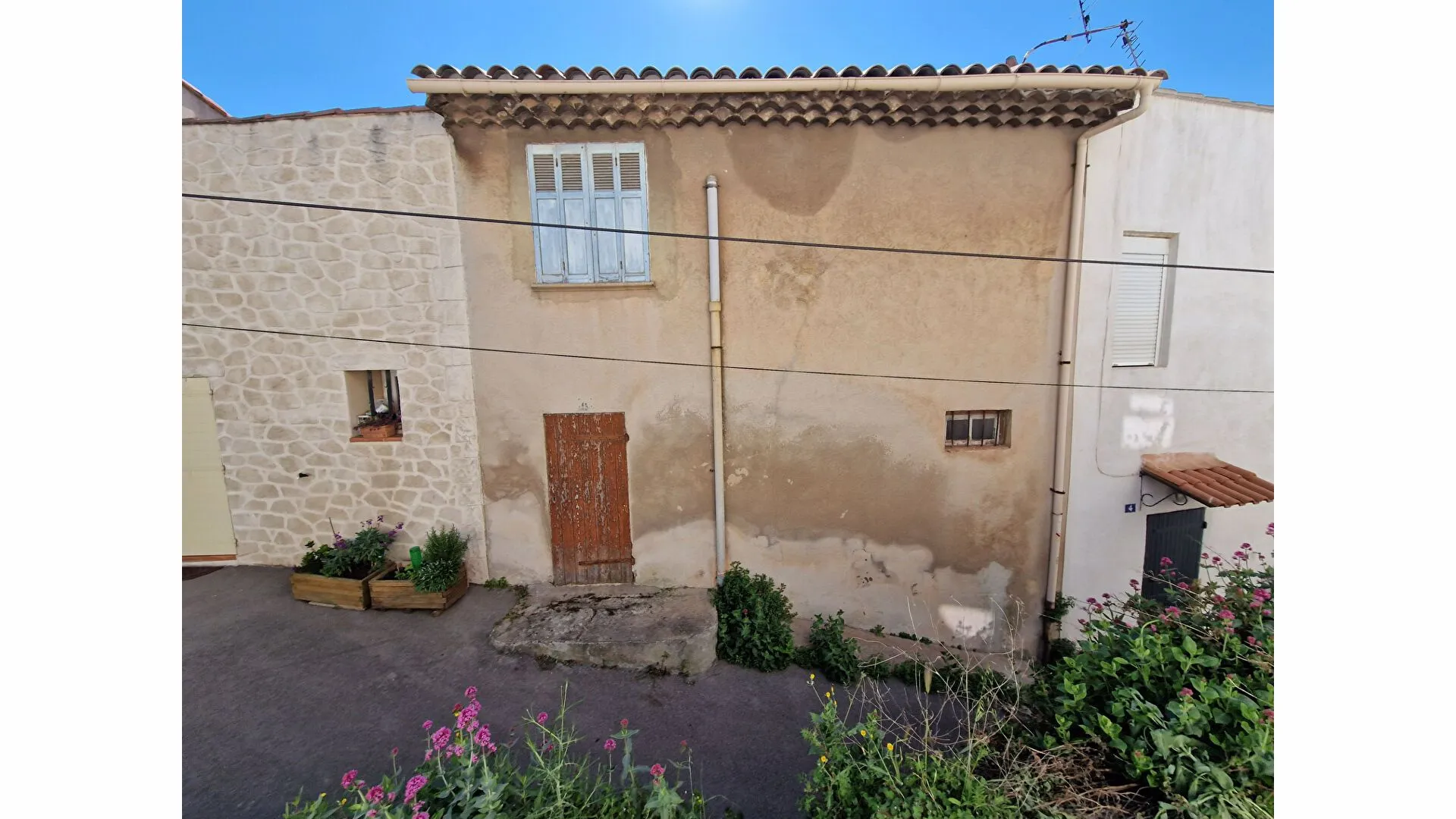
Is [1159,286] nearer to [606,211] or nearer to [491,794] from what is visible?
[606,211]

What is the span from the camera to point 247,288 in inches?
201

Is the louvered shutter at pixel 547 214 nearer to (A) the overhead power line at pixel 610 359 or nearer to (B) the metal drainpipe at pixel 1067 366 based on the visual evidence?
(A) the overhead power line at pixel 610 359

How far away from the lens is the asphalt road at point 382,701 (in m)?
3.31

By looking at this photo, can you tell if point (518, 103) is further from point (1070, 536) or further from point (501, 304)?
point (1070, 536)

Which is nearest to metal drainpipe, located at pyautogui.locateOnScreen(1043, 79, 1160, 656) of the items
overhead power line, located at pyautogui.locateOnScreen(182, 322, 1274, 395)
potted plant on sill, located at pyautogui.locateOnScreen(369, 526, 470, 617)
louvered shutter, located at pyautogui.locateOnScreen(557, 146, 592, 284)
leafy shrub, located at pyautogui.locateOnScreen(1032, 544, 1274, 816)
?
overhead power line, located at pyautogui.locateOnScreen(182, 322, 1274, 395)

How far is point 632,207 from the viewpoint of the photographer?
489 cm

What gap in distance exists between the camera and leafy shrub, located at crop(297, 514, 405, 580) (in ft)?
16.7

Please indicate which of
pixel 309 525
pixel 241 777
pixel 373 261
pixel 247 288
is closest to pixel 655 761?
pixel 241 777

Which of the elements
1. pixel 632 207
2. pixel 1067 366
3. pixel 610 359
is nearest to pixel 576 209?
pixel 632 207

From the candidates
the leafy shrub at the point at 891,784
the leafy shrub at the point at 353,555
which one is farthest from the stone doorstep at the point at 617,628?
the leafy shrub at the point at 891,784

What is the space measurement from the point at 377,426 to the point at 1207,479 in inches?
380

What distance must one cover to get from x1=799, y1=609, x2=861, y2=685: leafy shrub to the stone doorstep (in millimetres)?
1076

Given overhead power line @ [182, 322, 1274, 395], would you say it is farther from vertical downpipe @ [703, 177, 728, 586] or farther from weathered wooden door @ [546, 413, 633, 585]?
weathered wooden door @ [546, 413, 633, 585]

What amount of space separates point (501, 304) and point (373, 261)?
1.48 metres
